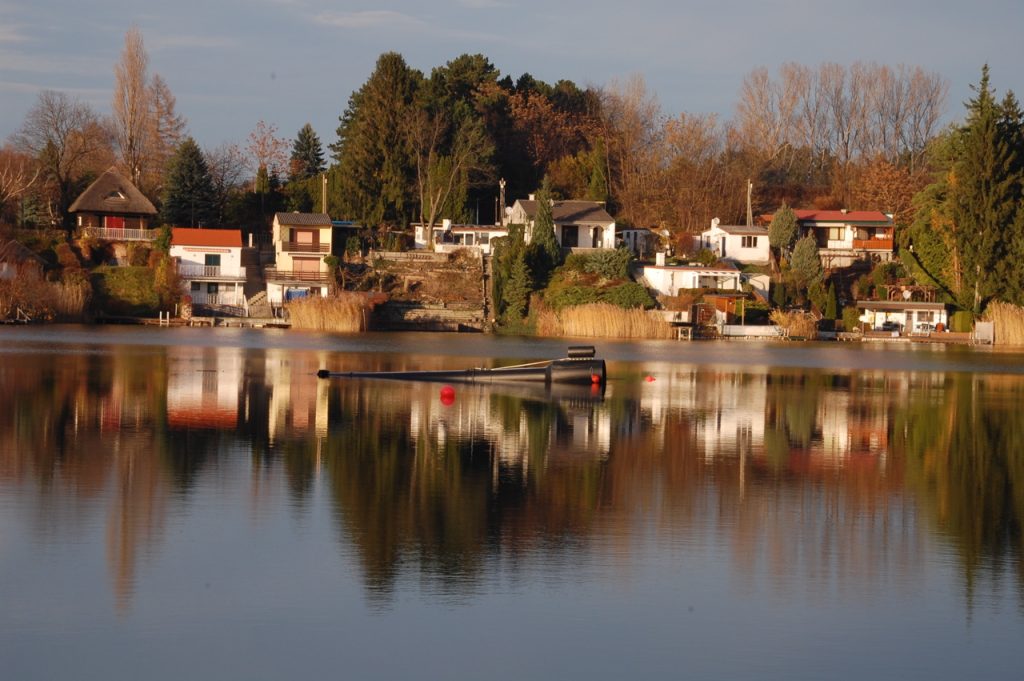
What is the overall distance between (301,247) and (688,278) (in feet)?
72.2

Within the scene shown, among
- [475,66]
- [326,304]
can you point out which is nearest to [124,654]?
[326,304]

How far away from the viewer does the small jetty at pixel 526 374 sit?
31.6 meters

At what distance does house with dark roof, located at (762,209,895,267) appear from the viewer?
7700 cm

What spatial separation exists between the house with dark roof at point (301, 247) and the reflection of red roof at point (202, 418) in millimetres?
45386

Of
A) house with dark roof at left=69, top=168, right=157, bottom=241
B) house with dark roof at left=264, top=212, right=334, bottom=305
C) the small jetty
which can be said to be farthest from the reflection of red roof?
house with dark roof at left=69, top=168, right=157, bottom=241

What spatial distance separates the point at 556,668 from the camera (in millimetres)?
9695

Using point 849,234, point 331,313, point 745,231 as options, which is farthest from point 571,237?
point 331,313

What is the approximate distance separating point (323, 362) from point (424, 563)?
87.0ft

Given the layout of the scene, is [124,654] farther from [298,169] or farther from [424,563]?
[298,169]

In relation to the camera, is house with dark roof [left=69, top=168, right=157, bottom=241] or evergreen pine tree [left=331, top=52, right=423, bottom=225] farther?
evergreen pine tree [left=331, top=52, right=423, bottom=225]

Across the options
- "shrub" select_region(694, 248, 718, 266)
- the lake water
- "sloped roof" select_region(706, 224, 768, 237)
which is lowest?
the lake water

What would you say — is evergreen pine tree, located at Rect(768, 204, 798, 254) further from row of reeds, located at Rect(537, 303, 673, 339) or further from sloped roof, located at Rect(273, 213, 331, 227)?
sloped roof, located at Rect(273, 213, 331, 227)

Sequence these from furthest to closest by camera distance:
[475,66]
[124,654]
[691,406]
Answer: [475,66] → [691,406] → [124,654]

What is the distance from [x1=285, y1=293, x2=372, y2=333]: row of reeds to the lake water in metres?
33.4
